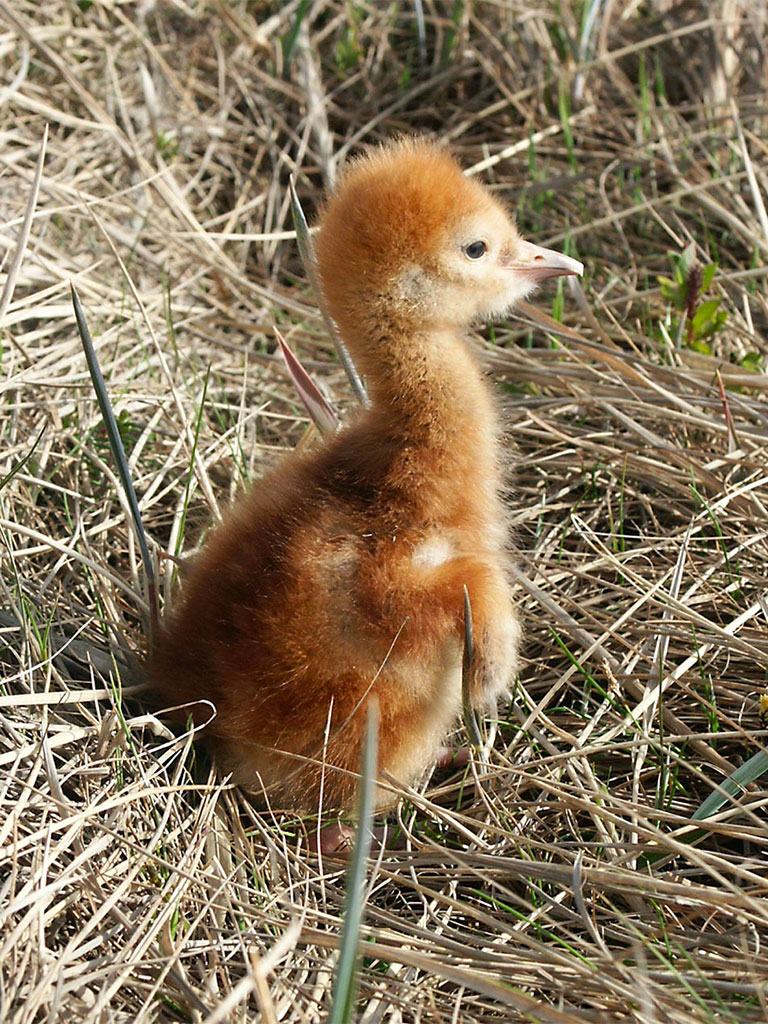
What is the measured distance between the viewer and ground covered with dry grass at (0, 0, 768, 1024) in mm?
1670

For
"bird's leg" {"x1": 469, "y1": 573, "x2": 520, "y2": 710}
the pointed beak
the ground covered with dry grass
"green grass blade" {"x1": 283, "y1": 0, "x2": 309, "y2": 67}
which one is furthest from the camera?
"green grass blade" {"x1": 283, "y1": 0, "x2": 309, "y2": 67}

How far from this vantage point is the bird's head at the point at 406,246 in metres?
1.90

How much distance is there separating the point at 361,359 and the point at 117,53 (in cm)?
226

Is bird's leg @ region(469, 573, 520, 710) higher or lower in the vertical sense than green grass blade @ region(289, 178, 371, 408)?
lower

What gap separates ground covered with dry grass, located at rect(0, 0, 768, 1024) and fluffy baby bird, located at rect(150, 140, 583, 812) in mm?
127

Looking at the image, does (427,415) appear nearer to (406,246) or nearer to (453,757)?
(406,246)

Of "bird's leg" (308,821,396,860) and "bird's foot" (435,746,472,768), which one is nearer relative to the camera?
"bird's leg" (308,821,396,860)

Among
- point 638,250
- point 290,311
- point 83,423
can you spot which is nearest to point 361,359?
point 83,423

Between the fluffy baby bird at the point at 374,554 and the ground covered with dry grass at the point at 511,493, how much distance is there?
0.42 ft

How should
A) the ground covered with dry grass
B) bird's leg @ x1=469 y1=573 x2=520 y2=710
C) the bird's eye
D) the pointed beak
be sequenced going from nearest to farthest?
the ground covered with dry grass, bird's leg @ x1=469 y1=573 x2=520 y2=710, the bird's eye, the pointed beak

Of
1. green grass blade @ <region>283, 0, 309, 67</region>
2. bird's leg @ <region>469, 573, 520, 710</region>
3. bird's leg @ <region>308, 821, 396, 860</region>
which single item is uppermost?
green grass blade @ <region>283, 0, 309, 67</region>

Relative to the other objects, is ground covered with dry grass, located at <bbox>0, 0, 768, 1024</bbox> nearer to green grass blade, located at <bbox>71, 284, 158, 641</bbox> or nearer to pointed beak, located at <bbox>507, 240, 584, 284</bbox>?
green grass blade, located at <bbox>71, 284, 158, 641</bbox>

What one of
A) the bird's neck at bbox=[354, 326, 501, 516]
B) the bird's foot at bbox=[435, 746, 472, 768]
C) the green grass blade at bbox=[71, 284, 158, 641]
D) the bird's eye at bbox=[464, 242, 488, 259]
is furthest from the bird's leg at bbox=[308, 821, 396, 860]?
the bird's eye at bbox=[464, 242, 488, 259]

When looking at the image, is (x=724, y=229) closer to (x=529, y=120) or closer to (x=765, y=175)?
(x=765, y=175)
